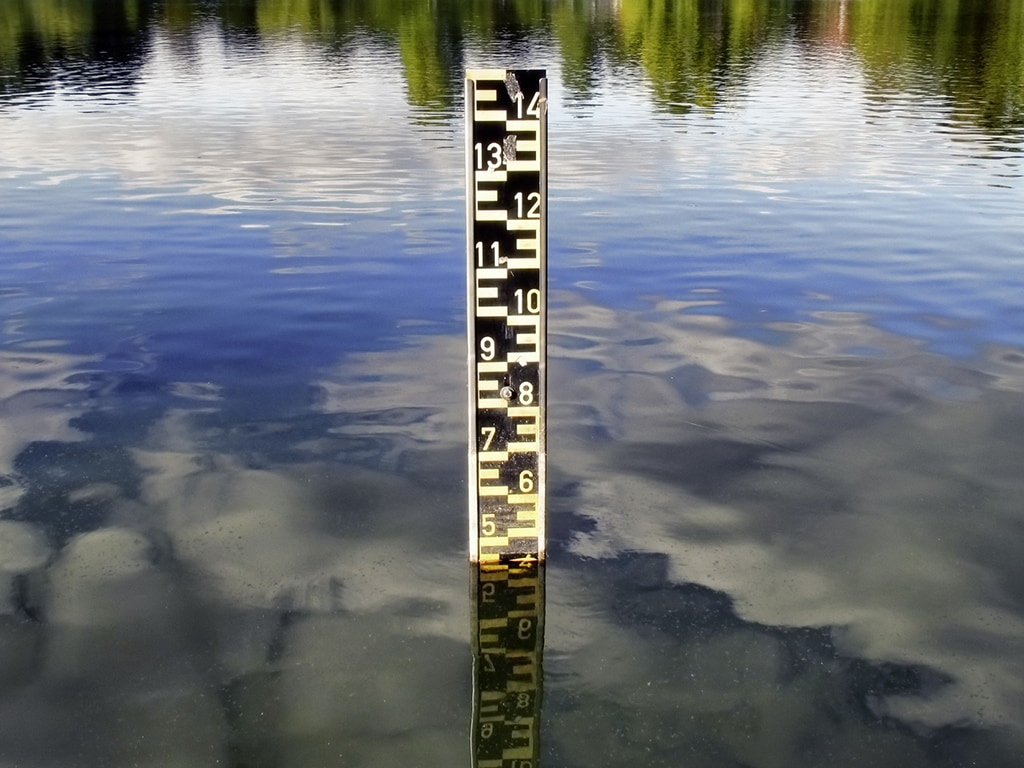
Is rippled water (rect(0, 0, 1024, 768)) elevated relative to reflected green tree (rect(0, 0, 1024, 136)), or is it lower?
lower

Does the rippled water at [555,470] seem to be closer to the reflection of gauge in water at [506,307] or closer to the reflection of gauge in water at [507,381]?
the reflection of gauge in water at [507,381]

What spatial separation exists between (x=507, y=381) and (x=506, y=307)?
46 cm

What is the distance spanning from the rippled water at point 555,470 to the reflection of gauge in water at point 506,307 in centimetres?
55

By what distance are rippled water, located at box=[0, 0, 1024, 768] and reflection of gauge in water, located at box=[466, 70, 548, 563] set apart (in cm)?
55

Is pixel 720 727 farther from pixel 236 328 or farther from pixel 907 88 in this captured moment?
pixel 907 88

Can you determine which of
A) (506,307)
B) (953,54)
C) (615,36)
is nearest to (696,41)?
(615,36)

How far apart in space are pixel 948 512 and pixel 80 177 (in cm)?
1996

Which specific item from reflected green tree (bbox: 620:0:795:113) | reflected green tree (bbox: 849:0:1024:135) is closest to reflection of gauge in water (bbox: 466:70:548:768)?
reflected green tree (bbox: 849:0:1024:135)

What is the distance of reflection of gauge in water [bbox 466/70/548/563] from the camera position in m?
6.08

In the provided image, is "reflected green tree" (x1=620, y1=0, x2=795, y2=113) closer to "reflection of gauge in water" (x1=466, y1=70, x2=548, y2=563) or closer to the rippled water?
the rippled water

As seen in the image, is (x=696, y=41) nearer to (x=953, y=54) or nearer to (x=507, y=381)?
(x=953, y=54)

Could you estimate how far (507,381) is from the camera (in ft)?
21.5

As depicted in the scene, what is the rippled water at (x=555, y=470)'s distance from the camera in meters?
5.53

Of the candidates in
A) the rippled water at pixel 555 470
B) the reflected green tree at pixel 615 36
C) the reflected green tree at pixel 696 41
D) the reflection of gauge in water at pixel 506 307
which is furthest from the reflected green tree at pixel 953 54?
the reflection of gauge in water at pixel 506 307
